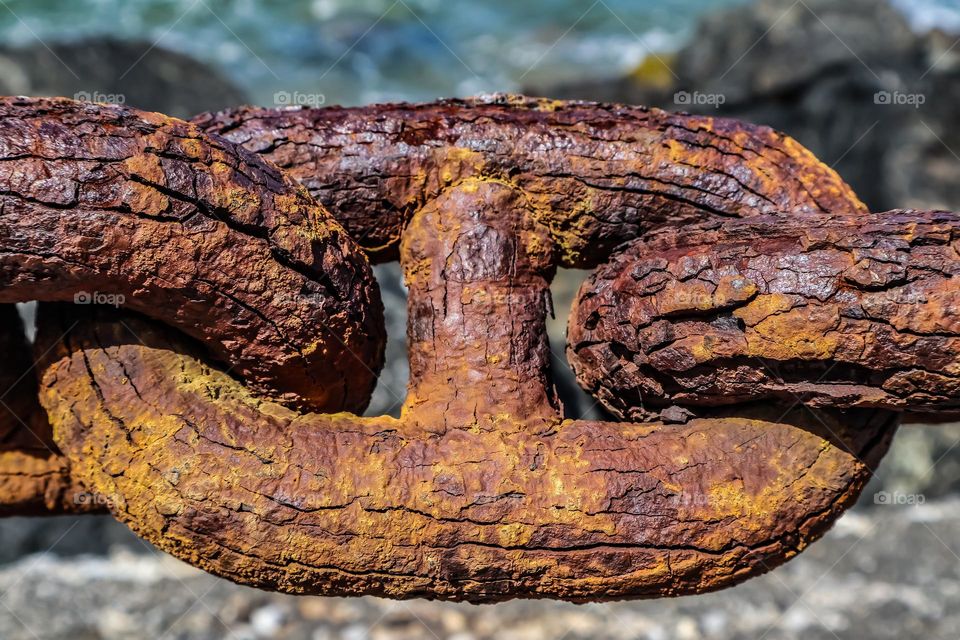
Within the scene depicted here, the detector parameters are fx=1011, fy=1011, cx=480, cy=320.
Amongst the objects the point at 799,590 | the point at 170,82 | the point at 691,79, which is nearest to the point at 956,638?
the point at 799,590

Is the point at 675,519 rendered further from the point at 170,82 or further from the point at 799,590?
the point at 170,82

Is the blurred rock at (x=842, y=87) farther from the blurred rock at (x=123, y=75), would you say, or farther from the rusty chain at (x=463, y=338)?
the rusty chain at (x=463, y=338)

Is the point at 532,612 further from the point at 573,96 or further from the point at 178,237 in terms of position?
the point at 573,96

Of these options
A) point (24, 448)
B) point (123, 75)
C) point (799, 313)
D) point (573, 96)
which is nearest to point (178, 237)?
point (24, 448)

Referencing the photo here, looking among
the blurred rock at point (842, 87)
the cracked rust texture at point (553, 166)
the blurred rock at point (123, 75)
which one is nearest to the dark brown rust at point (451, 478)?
the cracked rust texture at point (553, 166)

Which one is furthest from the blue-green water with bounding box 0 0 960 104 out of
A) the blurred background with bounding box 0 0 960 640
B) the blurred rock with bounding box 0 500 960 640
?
the blurred rock with bounding box 0 500 960 640
